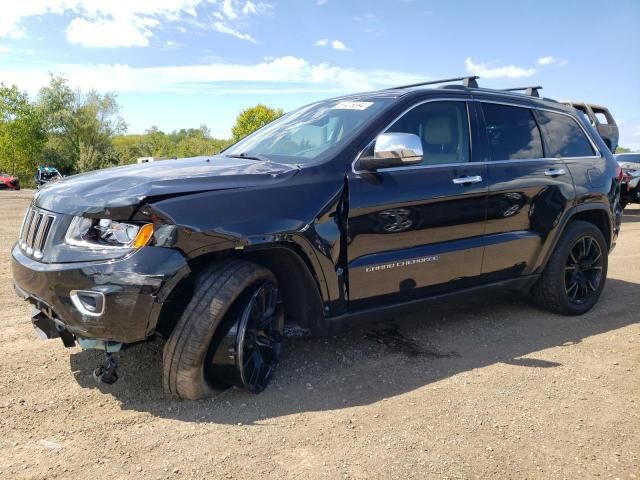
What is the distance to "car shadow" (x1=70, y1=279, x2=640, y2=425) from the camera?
9.96ft

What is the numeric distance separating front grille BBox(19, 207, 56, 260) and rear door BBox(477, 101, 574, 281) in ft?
9.88

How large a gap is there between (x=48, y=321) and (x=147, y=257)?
0.81m

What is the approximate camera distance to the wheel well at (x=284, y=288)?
293cm

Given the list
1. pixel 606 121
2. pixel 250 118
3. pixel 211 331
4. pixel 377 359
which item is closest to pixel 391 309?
pixel 377 359

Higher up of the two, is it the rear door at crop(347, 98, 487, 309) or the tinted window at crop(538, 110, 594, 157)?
the tinted window at crop(538, 110, 594, 157)

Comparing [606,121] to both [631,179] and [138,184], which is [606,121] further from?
[138,184]

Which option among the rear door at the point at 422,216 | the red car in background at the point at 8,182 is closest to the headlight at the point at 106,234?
the rear door at the point at 422,216

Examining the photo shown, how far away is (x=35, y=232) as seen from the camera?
2982 mm

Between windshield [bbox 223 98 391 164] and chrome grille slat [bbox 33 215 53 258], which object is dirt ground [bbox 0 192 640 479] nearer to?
chrome grille slat [bbox 33 215 53 258]

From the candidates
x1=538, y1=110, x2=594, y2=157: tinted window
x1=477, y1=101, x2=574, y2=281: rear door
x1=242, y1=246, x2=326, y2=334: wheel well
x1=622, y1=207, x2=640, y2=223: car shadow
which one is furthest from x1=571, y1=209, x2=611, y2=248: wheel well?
x1=622, y1=207, x2=640, y2=223: car shadow

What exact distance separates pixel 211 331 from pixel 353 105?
202 cm

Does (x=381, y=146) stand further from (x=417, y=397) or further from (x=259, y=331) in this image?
(x=417, y=397)

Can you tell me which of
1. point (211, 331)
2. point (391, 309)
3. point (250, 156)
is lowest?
point (391, 309)

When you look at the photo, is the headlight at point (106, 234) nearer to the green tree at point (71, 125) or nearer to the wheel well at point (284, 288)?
the wheel well at point (284, 288)
